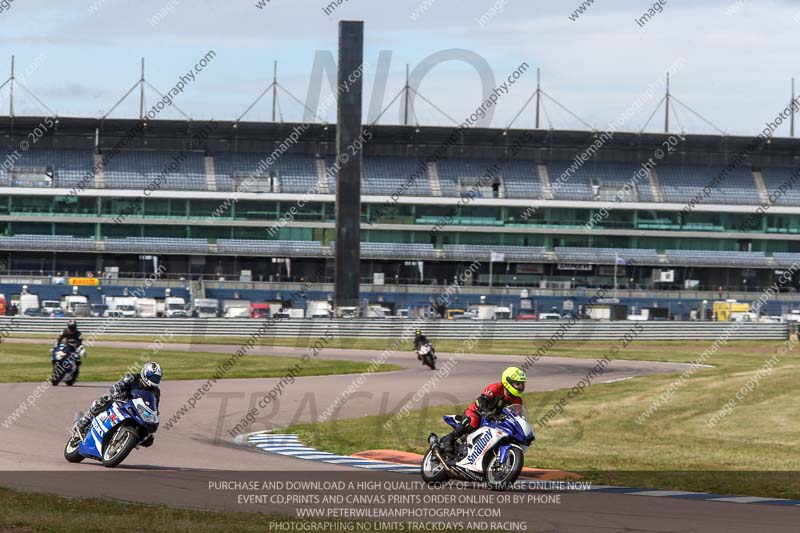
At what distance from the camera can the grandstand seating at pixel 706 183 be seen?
92875 millimetres

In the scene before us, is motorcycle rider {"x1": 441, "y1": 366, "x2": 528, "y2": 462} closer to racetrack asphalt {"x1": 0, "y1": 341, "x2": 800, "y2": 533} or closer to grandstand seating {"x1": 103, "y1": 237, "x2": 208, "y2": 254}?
racetrack asphalt {"x1": 0, "y1": 341, "x2": 800, "y2": 533}

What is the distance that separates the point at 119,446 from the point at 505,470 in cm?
572

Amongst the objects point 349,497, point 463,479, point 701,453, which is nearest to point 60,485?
point 349,497

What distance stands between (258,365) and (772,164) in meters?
66.3

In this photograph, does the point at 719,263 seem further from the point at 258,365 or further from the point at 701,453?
the point at 701,453

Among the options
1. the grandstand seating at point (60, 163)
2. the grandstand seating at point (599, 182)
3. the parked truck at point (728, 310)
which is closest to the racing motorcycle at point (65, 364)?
the grandstand seating at point (60, 163)

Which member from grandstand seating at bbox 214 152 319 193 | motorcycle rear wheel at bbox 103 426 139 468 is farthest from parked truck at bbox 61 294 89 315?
motorcycle rear wheel at bbox 103 426 139 468

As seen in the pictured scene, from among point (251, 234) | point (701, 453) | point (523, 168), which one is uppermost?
point (523, 168)

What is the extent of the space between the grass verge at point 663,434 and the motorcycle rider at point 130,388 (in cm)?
501

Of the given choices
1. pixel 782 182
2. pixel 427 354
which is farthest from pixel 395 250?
pixel 427 354

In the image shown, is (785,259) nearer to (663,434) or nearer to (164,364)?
(164,364)

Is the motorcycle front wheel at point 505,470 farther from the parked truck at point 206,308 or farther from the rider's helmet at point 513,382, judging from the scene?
the parked truck at point 206,308

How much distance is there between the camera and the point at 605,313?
76.9m

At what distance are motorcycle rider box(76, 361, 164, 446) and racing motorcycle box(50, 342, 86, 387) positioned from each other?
14.0 metres
